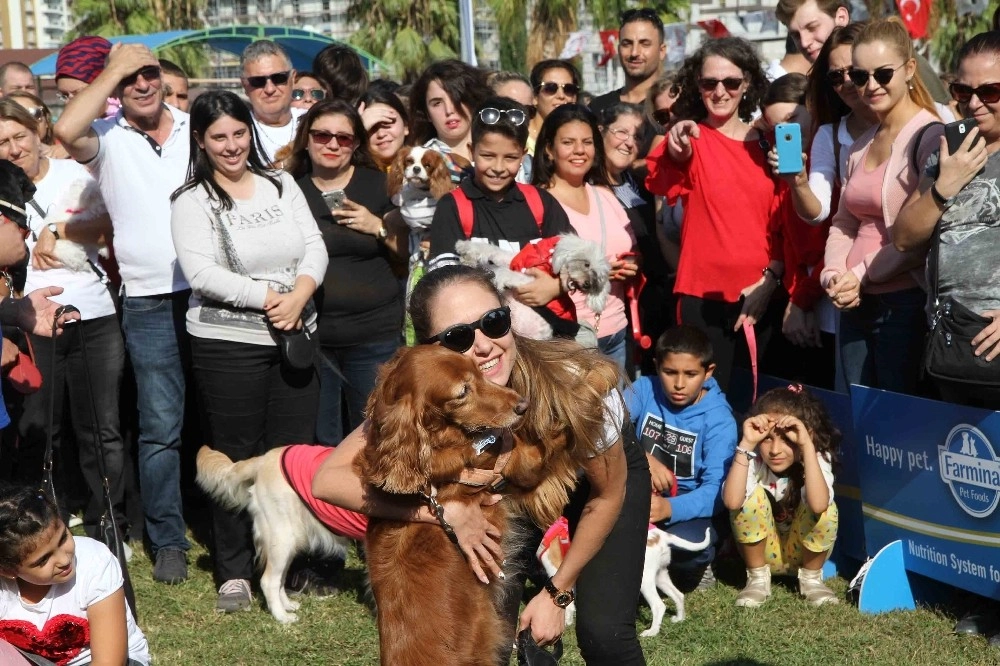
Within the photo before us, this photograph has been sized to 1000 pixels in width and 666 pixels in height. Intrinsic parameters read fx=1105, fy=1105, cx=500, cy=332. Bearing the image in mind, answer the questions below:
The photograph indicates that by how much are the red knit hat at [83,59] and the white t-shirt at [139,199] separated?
4.79ft

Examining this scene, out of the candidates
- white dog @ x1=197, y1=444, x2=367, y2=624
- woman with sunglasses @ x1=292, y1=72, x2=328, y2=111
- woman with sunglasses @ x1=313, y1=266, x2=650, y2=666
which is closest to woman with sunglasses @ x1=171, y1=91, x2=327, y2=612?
white dog @ x1=197, y1=444, x2=367, y2=624

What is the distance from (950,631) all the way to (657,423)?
1718 millimetres

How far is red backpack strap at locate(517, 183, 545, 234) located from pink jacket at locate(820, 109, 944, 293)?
54.4 inches

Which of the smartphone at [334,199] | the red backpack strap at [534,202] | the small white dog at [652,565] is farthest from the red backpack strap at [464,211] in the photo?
the small white dog at [652,565]

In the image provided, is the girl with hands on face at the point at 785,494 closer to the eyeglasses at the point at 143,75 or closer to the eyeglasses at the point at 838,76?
the eyeglasses at the point at 838,76

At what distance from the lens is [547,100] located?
739 cm

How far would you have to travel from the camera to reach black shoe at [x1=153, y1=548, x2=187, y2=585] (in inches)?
235

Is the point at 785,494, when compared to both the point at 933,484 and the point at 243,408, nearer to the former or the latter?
the point at 933,484

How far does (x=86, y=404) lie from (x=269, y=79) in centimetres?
223

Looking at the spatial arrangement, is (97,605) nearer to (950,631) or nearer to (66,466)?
(950,631)

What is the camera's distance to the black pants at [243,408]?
18.0 ft

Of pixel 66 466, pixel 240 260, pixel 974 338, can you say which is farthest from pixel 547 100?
pixel 66 466

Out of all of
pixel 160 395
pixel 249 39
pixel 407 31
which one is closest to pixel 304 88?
pixel 160 395

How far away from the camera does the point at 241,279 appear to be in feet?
17.6
